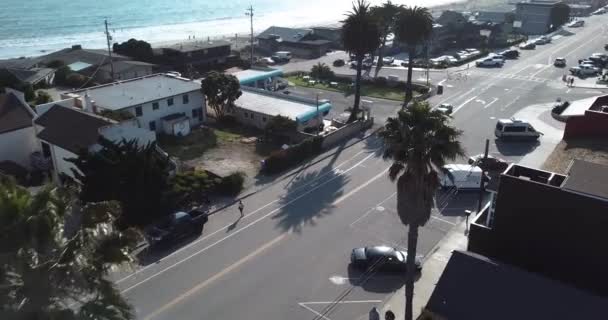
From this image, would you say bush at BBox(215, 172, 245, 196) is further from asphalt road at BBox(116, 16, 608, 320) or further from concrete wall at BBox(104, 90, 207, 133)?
concrete wall at BBox(104, 90, 207, 133)

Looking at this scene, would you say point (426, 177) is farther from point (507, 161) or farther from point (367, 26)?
point (367, 26)

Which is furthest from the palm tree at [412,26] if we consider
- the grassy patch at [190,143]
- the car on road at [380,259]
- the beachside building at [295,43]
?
the car on road at [380,259]

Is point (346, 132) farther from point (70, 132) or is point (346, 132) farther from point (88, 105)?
point (70, 132)

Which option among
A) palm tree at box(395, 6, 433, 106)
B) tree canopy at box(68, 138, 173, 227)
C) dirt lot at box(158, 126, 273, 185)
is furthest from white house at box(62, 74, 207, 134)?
palm tree at box(395, 6, 433, 106)

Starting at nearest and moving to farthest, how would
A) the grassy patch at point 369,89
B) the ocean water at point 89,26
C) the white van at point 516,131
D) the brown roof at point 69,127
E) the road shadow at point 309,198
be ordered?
1. the road shadow at point 309,198
2. the brown roof at point 69,127
3. the white van at point 516,131
4. the grassy patch at point 369,89
5. the ocean water at point 89,26

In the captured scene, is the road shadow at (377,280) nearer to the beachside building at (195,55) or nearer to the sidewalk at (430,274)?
the sidewalk at (430,274)

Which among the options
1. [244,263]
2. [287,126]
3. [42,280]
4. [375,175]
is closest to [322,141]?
[287,126]
